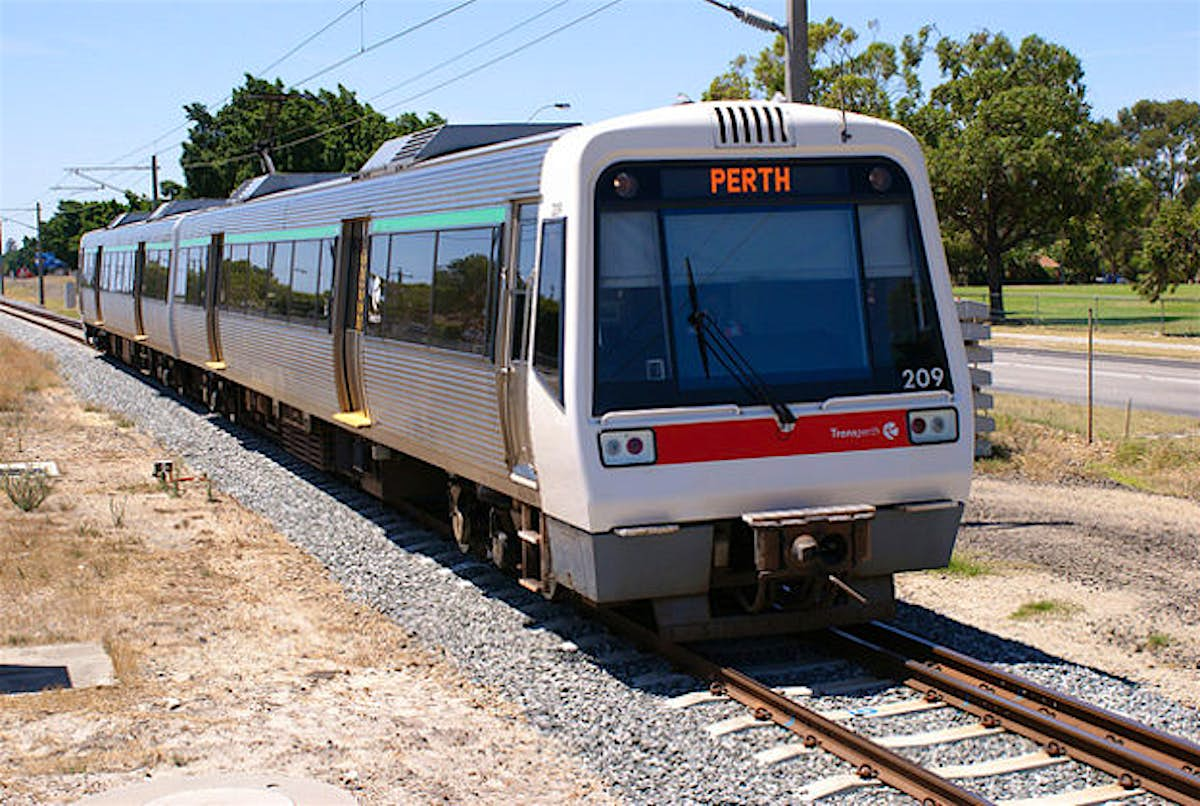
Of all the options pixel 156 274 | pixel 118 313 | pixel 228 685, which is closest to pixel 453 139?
pixel 228 685

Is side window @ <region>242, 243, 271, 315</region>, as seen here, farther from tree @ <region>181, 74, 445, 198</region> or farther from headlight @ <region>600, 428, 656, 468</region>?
tree @ <region>181, 74, 445, 198</region>

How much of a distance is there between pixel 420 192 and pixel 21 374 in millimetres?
21982

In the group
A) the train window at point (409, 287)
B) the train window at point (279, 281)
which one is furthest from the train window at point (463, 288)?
the train window at point (279, 281)

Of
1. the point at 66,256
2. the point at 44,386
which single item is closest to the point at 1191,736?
the point at 44,386

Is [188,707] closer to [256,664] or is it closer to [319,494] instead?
[256,664]

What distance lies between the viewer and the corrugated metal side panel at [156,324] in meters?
26.1

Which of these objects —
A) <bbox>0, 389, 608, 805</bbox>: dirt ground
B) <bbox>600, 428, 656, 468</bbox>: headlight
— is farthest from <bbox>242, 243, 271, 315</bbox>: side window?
<bbox>600, 428, 656, 468</bbox>: headlight

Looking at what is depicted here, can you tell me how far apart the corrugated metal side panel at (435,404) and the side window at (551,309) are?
1.02 metres

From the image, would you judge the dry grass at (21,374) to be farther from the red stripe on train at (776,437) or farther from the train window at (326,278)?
the red stripe on train at (776,437)

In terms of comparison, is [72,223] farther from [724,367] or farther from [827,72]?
[724,367]

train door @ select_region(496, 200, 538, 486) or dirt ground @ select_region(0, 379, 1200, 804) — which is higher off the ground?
train door @ select_region(496, 200, 538, 486)

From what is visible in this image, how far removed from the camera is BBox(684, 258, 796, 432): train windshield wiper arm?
827 centimetres

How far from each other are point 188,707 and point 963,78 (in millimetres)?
54482

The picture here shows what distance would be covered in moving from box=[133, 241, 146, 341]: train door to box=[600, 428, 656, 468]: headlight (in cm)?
2267
